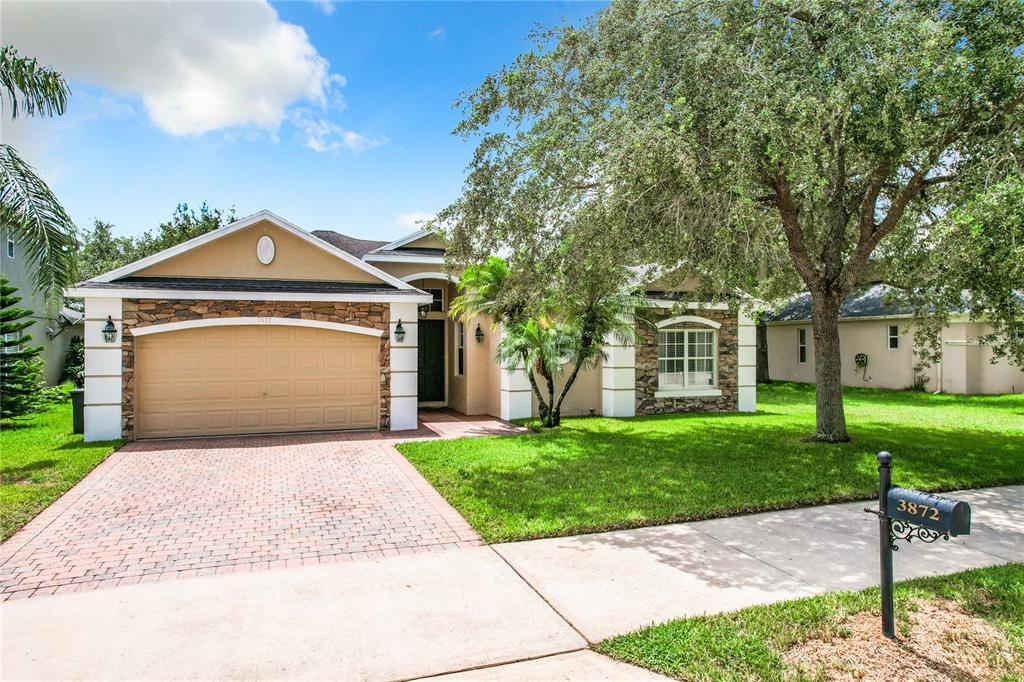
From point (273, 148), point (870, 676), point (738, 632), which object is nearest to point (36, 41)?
point (273, 148)

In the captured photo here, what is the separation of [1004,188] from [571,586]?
5.95m

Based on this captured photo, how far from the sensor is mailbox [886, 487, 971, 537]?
336 cm

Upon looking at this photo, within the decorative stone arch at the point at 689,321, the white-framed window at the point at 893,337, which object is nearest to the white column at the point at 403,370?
the decorative stone arch at the point at 689,321

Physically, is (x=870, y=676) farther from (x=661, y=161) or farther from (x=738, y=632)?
(x=661, y=161)

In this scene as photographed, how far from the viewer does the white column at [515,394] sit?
13.9 meters

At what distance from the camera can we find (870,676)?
11.2 feet

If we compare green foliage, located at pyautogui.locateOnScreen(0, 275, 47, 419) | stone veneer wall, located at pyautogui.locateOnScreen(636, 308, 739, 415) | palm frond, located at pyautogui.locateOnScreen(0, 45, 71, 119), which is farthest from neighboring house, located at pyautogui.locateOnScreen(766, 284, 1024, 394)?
green foliage, located at pyautogui.locateOnScreen(0, 275, 47, 419)

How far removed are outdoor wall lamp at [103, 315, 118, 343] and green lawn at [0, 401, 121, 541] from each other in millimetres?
1895

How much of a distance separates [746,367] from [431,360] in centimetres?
859

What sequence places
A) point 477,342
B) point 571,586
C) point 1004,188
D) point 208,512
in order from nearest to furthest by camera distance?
point 571,586 < point 1004,188 < point 208,512 < point 477,342

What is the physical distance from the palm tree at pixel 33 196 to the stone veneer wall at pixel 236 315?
2.30m

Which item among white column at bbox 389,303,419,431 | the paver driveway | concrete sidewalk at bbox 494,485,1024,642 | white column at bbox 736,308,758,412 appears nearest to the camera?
concrete sidewalk at bbox 494,485,1024,642

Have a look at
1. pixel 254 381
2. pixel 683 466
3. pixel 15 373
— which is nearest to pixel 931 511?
pixel 683 466

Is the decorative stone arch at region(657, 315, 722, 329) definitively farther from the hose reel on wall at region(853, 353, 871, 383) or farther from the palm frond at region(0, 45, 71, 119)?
the palm frond at region(0, 45, 71, 119)
